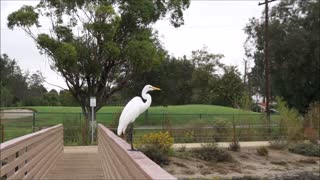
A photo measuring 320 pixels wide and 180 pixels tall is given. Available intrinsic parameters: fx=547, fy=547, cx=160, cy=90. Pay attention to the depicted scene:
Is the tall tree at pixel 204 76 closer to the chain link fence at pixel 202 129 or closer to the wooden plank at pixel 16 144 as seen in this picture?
the chain link fence at pixel 202 129

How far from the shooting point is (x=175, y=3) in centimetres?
3841

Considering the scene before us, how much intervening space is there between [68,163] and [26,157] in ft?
24.6

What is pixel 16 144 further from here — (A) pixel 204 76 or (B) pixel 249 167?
(A) pixel 204 76

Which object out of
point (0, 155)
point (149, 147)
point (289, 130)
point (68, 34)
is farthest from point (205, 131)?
point (0, 155)

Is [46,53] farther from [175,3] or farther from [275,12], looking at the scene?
[275,12]

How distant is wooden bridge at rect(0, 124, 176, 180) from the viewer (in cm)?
527

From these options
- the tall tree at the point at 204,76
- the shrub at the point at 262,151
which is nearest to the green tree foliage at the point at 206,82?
the tall tree at the point at 204,76

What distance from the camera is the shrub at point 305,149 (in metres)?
28.3

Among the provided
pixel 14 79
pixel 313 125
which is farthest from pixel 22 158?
pixel 14 79

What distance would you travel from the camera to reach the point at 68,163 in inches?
645

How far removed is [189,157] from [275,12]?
31876 mm

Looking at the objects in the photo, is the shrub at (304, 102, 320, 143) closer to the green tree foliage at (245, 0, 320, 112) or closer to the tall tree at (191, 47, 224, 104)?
the green tree foliage at (245, 0, 320, 112)

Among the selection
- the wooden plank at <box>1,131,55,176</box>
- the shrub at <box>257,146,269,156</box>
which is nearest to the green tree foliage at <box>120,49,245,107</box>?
the shrub at <box>257,146,269,156</box>

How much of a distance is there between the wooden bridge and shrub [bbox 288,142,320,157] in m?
13.7
